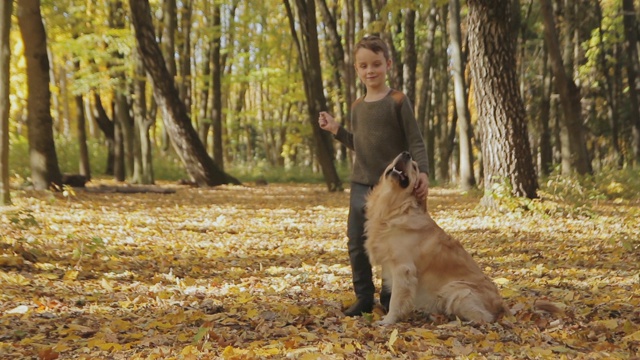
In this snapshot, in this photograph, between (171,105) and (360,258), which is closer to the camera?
(360,258)

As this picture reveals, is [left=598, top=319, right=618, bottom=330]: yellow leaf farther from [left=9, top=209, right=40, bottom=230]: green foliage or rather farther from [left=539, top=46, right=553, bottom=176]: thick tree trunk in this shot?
[left=539, top=46, right=553, bottom=176]: thick tree trunk

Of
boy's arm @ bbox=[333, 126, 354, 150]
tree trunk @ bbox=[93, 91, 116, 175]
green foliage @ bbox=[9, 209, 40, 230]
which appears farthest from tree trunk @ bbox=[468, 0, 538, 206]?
tree trunk @ bbox=[93, 91, 116, 175]

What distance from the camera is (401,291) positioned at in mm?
4902

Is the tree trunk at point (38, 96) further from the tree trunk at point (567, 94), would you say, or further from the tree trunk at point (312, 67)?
the tree trunk at point (567, 94)

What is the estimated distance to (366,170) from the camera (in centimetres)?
525

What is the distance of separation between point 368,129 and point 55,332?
283cm

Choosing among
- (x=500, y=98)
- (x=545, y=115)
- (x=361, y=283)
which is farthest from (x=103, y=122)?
(x=361, y=283)

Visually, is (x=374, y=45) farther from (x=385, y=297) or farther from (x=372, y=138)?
(x=385, y=297)

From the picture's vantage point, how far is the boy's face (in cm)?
507

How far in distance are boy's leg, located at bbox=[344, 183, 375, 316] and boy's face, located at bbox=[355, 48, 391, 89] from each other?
2.84 feet

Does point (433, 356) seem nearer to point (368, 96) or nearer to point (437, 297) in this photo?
point (437, 297)

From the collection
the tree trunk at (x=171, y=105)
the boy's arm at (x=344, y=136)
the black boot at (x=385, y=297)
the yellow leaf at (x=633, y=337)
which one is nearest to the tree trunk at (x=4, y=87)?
the boy's arm at (x=344, y=136)

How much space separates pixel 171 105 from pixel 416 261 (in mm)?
14923

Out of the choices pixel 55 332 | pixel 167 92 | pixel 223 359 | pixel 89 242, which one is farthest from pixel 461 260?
pixel 167 92
